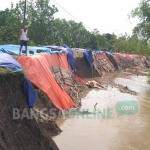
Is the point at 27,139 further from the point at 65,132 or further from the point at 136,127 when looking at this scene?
the point at 136,127

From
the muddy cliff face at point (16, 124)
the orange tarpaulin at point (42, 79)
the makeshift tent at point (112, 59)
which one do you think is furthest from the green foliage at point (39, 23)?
the muddy cliff face at point (16, 124)

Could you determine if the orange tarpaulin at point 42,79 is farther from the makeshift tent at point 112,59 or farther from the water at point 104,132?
the makeshift tent at point 112,59

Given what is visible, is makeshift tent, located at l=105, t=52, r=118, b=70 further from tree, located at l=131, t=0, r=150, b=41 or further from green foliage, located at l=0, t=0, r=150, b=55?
tree, located at l=131, t=0, r=150, b=41

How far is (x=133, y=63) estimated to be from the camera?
37.2 meters

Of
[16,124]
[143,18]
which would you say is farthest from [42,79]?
[143,18]

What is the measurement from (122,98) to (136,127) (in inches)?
195

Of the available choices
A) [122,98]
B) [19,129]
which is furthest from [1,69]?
[122,98]

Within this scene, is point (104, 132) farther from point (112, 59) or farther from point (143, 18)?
point (112, 59)

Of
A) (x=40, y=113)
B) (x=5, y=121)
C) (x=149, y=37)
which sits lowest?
(x=40, y=113)

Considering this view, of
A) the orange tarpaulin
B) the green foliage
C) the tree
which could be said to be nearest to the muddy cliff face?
the orange tarpaulin

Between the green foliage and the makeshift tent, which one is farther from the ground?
the green foliage

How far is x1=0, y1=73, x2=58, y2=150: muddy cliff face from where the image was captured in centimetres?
452

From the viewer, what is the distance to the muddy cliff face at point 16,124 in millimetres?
4516

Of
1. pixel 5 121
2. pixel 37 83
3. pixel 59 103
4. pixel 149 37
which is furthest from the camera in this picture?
pixel 149 37
